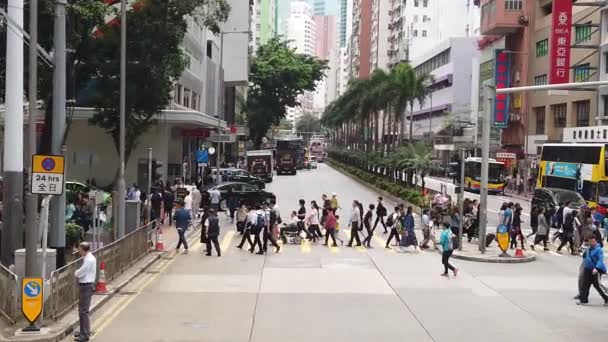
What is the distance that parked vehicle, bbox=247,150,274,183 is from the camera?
2426 inches

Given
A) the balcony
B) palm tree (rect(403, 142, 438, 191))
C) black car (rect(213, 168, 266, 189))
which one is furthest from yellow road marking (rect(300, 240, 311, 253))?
the balcony

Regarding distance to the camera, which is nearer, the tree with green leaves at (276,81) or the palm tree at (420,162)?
the palm tree at (420,162)

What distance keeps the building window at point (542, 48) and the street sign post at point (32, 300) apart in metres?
58.2

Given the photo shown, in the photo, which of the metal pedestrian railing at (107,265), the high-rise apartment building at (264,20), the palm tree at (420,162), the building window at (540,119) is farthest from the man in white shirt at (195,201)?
the high-rise apartment building at (264,20)

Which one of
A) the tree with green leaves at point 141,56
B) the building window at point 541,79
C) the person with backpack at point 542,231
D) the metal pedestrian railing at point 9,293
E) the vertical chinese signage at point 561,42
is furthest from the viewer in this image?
the building window at point 541,79

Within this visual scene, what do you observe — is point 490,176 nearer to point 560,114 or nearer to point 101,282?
point 560,114

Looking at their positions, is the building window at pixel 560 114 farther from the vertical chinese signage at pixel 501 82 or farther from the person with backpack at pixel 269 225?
the person with backpack at pixel 269 225

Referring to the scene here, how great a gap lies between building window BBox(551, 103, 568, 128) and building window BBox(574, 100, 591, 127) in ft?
5.77

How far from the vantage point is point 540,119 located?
2616 inches

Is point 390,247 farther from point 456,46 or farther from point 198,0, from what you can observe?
point 456,46

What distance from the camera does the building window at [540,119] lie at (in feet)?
215

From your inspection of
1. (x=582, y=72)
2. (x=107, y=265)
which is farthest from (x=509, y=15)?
(x=107, y=265)

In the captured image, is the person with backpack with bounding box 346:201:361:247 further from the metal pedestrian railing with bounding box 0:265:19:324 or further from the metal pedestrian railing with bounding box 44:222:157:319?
the metal pedestrian railing with bounding box 0:265:19:324

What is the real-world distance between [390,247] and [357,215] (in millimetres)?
1698
